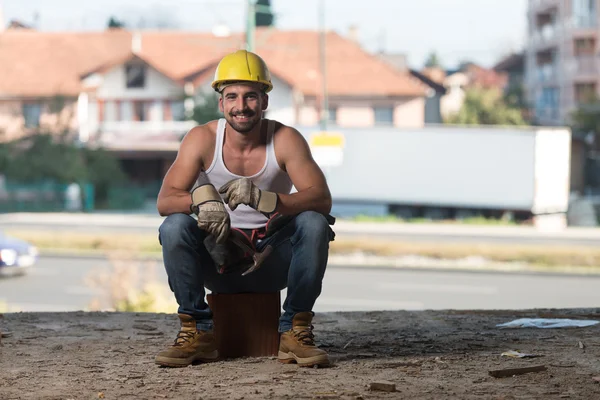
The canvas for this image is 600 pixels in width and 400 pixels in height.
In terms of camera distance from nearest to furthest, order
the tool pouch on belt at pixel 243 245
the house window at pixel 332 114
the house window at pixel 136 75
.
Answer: the tool pouch on belt at pixel 243 245, the house window at pixel 136 75, the house window at pixel 332 114

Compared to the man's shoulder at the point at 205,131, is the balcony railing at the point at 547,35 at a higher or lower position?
higher

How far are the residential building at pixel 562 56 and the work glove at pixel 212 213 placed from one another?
2008 inches

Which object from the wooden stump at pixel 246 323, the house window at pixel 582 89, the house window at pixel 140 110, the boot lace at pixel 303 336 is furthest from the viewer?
the house window at pixel 582 89

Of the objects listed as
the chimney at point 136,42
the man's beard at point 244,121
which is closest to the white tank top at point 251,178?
the man's beard at point 244,121

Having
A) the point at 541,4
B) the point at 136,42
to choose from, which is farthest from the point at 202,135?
the point at 541,4

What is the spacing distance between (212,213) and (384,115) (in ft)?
159

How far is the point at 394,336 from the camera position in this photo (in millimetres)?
6727

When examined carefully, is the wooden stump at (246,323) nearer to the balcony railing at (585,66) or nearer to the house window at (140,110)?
the house window at (140,110)

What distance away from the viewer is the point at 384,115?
53.1 meters

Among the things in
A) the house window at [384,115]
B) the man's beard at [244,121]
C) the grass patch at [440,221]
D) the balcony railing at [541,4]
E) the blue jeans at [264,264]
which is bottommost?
the grass patch at [440,221]

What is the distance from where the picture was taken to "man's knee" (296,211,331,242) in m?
5.25

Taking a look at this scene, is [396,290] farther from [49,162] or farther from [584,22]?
[584,22]

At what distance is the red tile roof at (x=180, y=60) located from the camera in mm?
51500

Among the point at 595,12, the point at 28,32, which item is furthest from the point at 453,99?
the point at 28,32
